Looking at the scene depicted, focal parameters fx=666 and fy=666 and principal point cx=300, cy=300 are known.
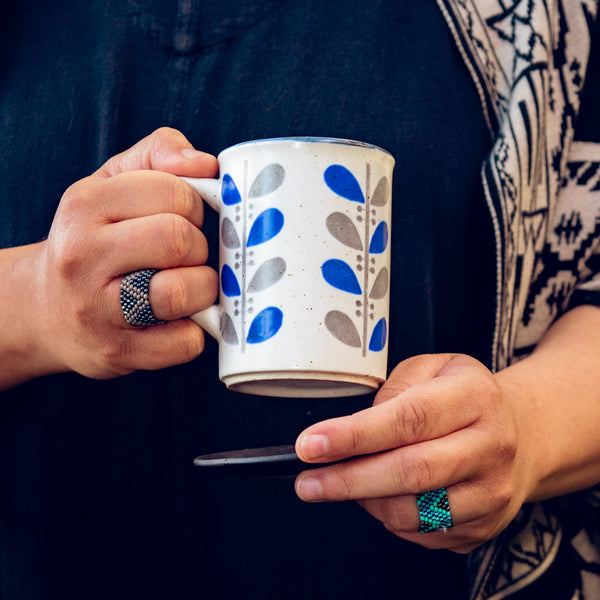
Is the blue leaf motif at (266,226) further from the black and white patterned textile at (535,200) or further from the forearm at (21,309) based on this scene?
the black and white patterned textile at (535,200)

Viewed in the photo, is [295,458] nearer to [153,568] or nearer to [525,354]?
[153,568]

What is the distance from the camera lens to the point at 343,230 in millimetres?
623

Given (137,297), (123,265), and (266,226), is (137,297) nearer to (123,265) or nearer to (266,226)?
(123,265)

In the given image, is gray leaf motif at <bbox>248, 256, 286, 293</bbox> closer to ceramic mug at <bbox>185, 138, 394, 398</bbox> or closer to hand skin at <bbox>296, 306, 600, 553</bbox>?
ceramic mug at <bbox>185, 138, 394, 398</bbox>

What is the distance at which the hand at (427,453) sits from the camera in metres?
0.60

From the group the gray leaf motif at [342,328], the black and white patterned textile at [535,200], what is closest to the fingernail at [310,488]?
the gray leaf motif at [342,328]

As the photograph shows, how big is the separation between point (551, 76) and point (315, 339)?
528 millimetres

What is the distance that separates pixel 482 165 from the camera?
0.88 meters

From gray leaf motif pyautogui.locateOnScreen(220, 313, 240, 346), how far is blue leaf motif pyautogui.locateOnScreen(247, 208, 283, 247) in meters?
0.08

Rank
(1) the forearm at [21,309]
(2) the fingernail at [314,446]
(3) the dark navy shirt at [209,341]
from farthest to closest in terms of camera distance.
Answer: (3) the dark navy shirt at [209,341], (1) the forearm at [21,309], (2) the fingernail at [314,446]

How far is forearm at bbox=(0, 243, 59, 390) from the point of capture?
684 mm

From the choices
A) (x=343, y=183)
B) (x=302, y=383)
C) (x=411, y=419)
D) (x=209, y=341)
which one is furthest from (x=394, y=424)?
(x=209, y=341)

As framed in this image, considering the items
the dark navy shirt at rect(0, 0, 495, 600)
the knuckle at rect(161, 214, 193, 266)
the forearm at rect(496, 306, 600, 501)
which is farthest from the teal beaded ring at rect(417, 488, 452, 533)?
the knuckle at rect(161, 214, 193, 266)

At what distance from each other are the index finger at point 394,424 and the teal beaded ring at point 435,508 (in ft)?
0.21
